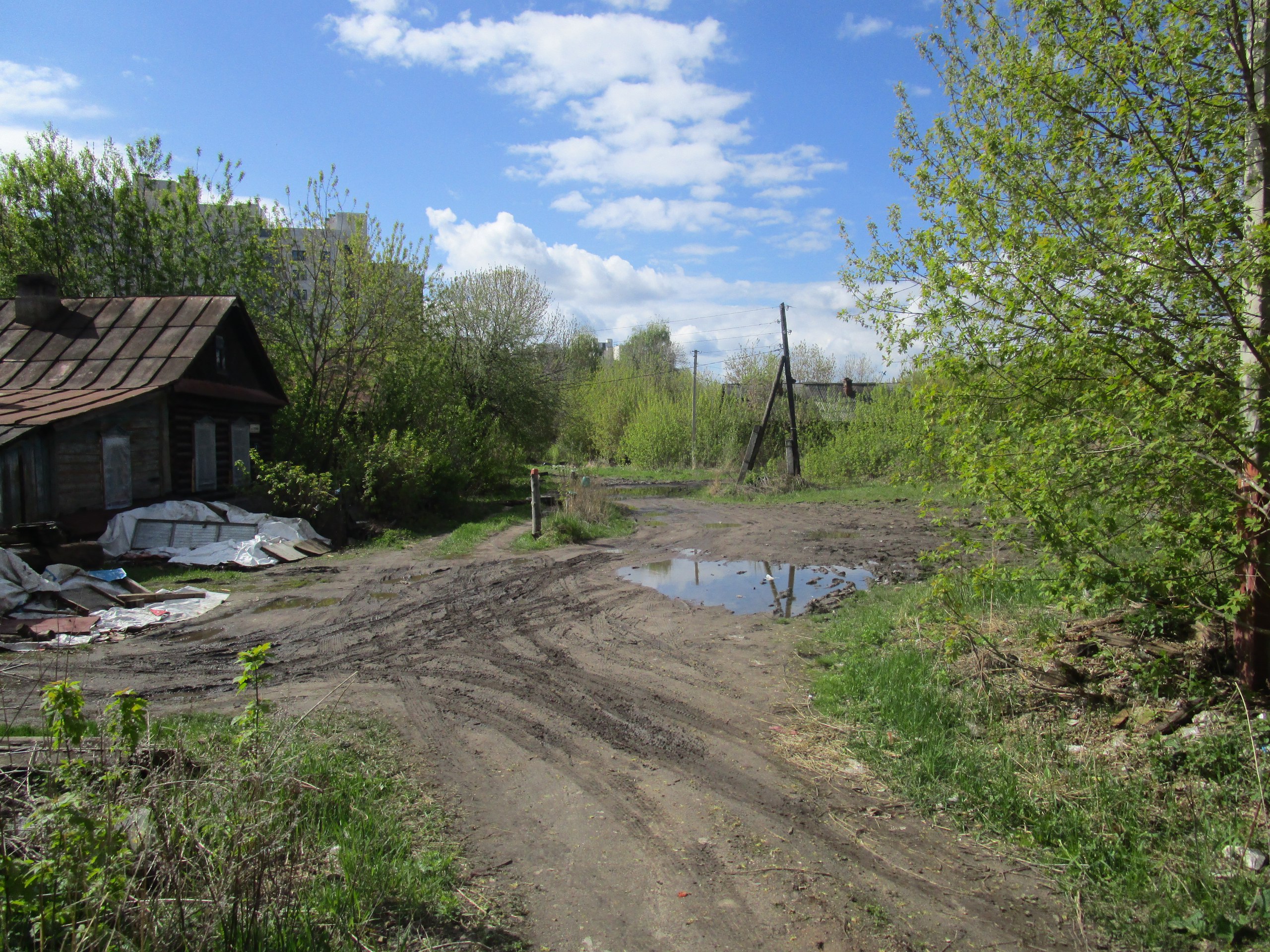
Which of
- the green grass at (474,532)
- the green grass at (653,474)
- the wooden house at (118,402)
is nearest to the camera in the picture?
the wooden house at (118,402)

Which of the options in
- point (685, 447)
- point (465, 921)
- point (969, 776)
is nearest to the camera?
point (465, 921)

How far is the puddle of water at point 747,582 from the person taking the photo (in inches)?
401

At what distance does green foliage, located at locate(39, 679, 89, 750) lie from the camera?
2.68 metres

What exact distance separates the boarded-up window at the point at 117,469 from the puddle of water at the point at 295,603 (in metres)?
6.00

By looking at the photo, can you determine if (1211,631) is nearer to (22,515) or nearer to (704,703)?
(704,703)

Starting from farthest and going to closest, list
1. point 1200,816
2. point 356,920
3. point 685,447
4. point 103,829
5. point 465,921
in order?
1. point 685,447
2. point 1200,816
3. point 465,921
4. point 356,920
5. point 103,829

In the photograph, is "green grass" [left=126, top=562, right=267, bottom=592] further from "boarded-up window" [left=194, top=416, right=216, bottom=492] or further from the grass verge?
the grass verge

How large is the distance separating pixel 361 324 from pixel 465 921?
746 inches

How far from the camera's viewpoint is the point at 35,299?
16.2m

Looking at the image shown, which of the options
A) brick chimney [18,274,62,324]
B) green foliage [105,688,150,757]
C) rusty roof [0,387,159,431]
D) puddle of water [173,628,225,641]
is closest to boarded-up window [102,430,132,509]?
rusty roof [0,387,159,431]

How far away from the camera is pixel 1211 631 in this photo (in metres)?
4.99

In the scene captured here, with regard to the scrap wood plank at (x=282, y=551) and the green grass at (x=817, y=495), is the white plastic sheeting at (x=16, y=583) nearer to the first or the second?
the scrap wood plank at (x=282, y=551)

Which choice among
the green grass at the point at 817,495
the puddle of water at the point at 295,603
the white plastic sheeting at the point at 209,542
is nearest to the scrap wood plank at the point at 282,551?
the white plastic sheeting at the point at 209,542

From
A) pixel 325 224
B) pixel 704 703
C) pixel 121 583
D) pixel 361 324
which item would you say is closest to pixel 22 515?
pixel 121 583
